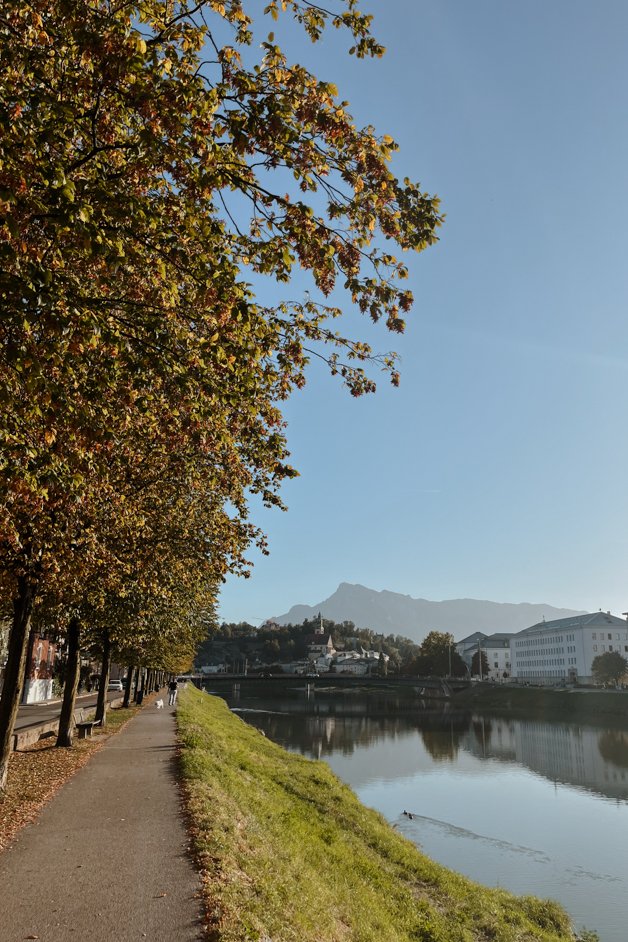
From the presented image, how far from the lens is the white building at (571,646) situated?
14575cm

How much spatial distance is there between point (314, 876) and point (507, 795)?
2868cm

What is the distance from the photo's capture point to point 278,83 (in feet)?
21.9

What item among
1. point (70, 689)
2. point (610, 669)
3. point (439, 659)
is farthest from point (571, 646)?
point (70, 689)

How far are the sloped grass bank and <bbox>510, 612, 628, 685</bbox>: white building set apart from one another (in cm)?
11964

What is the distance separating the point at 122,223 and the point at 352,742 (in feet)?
188

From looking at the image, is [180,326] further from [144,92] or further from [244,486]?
[244,486]

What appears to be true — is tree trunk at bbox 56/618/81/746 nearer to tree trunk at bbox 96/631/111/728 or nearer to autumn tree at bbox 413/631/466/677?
tree trunk at bbox 96/631/111/728

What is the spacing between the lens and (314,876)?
476 inches

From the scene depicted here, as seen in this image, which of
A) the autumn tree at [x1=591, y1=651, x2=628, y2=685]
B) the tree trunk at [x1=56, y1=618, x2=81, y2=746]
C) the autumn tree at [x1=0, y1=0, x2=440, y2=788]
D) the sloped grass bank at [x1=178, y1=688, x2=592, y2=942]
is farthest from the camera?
the autumn tree at [x1=591, y1=651, x2=628, y2=685]

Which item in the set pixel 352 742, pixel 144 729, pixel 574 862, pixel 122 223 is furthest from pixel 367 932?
pixel 352 742

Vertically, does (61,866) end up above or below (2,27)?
below

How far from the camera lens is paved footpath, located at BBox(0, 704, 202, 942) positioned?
7.44 meters

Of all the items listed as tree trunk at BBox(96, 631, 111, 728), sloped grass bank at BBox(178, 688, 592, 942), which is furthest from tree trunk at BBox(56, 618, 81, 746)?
tree trunk at BBox(96, 631, 111, 728)

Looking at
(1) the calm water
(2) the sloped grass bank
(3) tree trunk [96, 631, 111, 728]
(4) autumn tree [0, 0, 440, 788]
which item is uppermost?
(4) autumn tree [0, 0, 440, 788]
